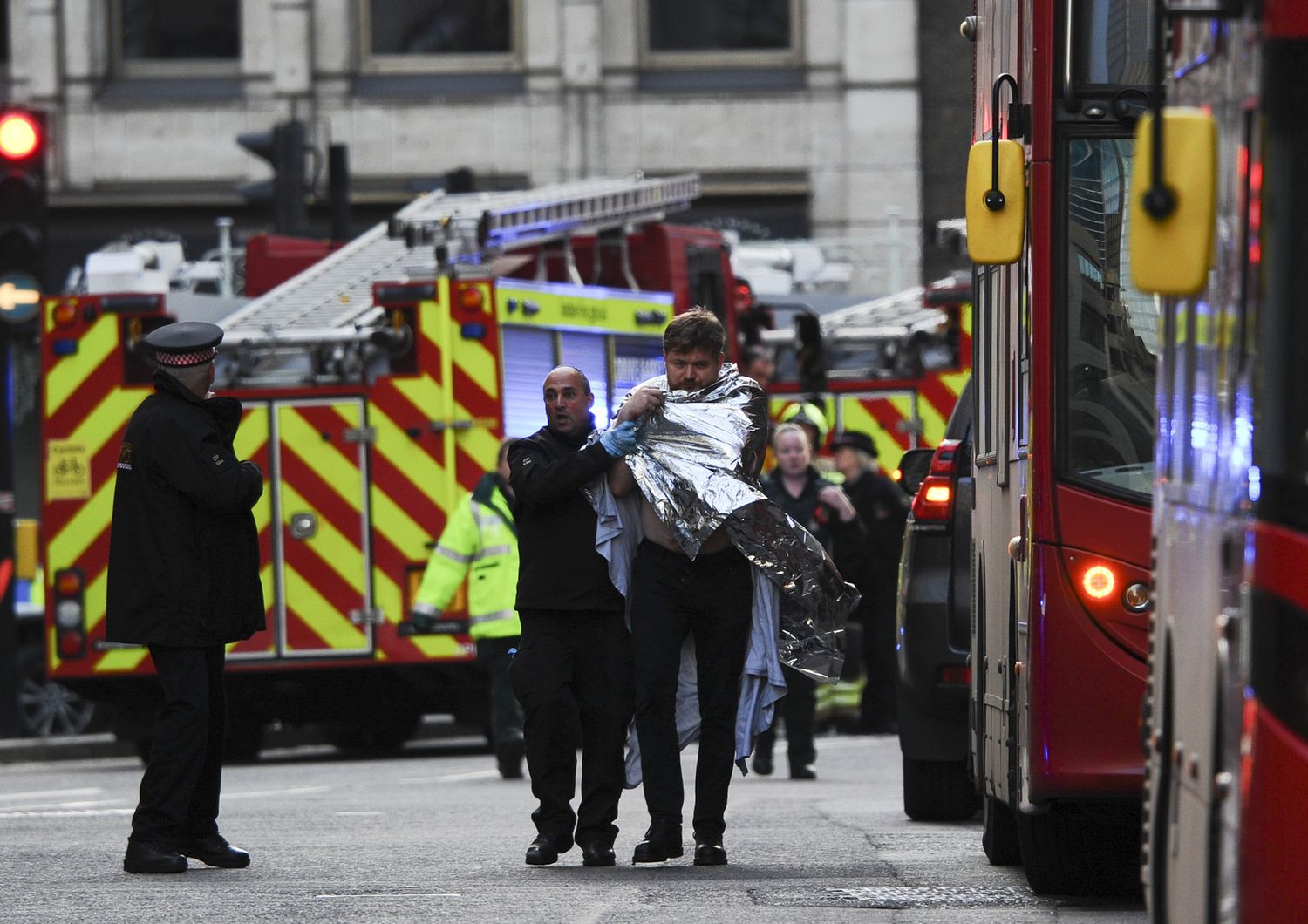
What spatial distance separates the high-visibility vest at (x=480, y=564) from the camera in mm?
14086

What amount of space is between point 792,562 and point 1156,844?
334 centimetres

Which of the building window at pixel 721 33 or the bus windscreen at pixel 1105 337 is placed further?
the building window at pixel 721 33

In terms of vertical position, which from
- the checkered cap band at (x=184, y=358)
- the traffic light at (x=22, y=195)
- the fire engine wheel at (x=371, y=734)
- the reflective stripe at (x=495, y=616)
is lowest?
the fire engine wheel at (x=371, y=734)

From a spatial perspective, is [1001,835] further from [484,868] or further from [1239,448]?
[1239,448]

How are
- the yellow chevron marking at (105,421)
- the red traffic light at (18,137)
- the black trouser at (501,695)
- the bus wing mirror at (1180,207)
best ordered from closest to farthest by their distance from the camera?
the bus wing mirror at (1180,207)
the black trouser at (501,695)
the red traffic light at (18,137)
the yellow chevron marking at (105,421)

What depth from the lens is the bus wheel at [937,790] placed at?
10.9 metres

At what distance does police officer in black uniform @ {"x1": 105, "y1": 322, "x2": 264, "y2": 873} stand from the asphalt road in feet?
0.67

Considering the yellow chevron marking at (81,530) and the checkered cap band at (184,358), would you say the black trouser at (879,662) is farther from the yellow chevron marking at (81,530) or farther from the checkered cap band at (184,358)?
the checkered cap band at (184,358)

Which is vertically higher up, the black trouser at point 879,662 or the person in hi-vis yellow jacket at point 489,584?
the person in hi-vis yellow jacket at point 489,584

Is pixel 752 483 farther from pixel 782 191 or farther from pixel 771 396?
pixel 782 191

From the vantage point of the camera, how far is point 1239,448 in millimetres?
4758

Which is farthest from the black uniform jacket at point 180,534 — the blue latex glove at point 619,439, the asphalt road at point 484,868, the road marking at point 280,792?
the road marking at point 280,792

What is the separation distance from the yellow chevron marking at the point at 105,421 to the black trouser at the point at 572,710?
701cm

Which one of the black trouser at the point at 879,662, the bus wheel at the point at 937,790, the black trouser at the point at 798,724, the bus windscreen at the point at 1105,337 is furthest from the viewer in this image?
the black trouser at the point at 879,662
